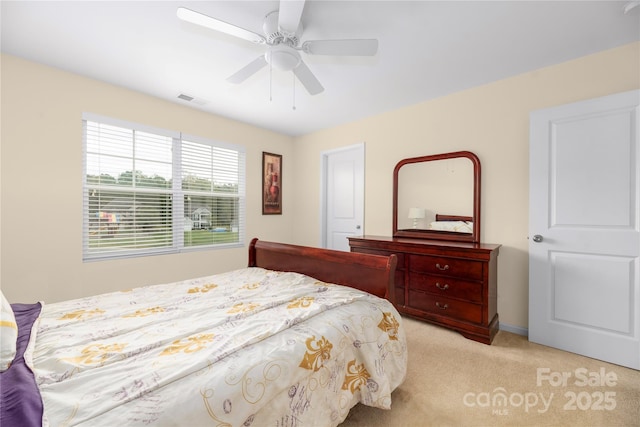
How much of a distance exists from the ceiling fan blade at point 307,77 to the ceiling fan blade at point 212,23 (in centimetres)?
33

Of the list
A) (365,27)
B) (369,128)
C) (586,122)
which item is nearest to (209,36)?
(365,27)

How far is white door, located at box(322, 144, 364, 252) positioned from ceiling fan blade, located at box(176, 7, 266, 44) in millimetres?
2391

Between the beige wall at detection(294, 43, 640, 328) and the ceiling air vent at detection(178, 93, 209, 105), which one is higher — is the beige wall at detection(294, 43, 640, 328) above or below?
below

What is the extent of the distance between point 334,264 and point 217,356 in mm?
1182

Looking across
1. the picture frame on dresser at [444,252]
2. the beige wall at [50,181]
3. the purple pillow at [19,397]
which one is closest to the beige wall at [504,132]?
the picture frame on dresser at [444,252]

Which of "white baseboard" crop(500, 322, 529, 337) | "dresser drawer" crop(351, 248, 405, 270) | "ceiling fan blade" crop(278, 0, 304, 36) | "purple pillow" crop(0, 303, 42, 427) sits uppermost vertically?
"ceiling fan blade" crop(278, 0, 304, 36)

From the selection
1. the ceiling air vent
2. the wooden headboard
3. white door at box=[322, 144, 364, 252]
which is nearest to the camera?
the wooden headboard

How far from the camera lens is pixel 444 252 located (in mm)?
2641

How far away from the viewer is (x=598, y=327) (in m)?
2.17

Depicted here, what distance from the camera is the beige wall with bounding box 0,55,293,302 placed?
7.86 ft

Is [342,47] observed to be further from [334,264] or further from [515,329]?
[515,329]

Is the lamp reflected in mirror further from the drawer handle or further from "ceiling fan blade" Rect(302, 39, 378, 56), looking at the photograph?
"ceiling fan blade" Rect(302, 39, 378, 56)

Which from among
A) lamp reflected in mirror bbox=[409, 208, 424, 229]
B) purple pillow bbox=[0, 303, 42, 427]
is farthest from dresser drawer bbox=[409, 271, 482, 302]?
purple pillow bbox=[0, 303, 42, 427]

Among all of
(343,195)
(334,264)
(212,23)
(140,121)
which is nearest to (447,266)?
(334,264)
